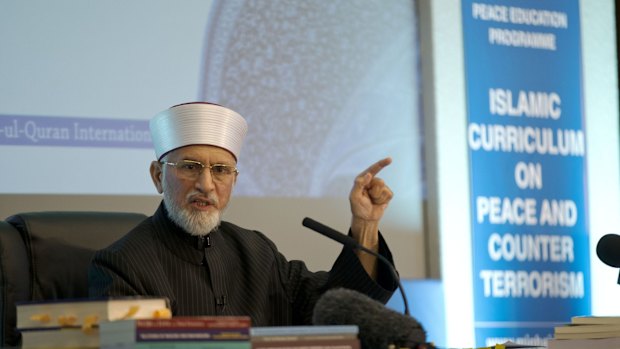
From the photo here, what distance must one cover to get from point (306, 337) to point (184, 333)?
0.71 ft

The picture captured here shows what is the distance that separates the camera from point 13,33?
13.0 ft

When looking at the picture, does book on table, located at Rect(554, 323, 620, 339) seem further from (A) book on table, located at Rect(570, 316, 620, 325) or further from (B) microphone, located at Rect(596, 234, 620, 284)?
(B) microphone, located at Rect(596, 234, 620, 284)

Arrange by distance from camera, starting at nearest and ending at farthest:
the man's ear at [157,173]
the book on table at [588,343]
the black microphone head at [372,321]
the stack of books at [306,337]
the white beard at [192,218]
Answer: the stack of books at [306,337] < the black microphone head at [372,321] < the book on table at [588,343] < the white beard at [192,218] < the man's ear at [157,173]

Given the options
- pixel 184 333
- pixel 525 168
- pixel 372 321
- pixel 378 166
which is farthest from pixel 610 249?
pixel 525 168

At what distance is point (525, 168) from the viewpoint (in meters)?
5.05

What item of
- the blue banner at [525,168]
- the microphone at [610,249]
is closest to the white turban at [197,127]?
the microphone at [610,249]

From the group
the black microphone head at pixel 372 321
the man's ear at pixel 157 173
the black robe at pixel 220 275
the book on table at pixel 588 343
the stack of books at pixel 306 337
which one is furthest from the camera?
the man's ear at pixel 157 173

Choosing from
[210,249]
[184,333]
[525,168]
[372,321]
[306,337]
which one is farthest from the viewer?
[525,168]

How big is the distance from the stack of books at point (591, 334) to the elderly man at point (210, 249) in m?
0.48

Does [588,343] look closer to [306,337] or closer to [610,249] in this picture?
[610,249]

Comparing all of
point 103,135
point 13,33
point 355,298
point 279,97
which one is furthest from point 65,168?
point 355,298

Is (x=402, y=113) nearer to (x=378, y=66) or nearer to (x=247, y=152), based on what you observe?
(x=378, y=66)

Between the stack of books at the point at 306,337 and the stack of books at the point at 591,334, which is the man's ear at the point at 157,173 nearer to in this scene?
the stack of books at the point at 591,334

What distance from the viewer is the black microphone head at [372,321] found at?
1796 millimetres
